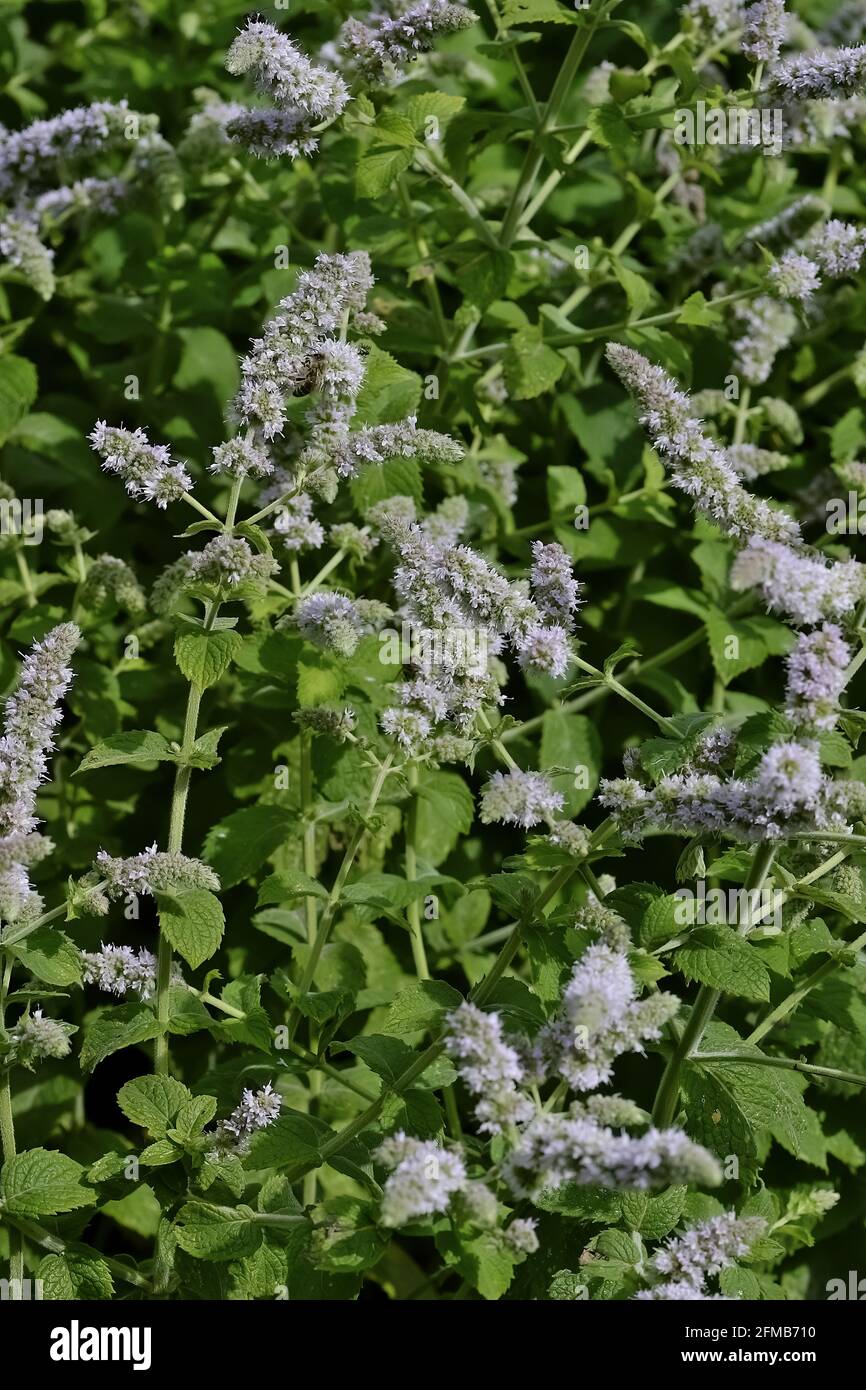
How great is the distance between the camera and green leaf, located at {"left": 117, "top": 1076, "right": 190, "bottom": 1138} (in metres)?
2.84

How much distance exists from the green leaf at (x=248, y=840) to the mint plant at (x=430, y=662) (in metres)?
0.01

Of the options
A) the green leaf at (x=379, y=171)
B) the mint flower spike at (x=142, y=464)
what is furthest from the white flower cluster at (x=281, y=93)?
the mint flower spike at (x=142, y=464)

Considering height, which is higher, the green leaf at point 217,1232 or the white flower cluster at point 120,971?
the white flower cluster at point 120,971

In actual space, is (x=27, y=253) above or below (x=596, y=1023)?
above

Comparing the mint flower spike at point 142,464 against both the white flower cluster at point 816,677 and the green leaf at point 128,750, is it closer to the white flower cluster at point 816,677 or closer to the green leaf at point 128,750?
the green leaf at point 128,750

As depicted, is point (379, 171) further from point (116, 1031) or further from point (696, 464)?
point (116, 1031)

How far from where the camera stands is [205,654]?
9.30 feet

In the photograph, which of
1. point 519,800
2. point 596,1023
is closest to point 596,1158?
point 596,1023

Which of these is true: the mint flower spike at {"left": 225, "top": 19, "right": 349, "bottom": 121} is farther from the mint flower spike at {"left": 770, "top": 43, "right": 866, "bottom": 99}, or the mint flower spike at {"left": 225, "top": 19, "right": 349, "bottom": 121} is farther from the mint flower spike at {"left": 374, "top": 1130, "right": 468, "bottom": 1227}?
the mint flower spike at {"left": 374, "top": 1130, "right": 468, "bottom": 1227}

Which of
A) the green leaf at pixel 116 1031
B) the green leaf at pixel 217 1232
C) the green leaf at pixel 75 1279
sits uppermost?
the green leaf at pixel 116 1031

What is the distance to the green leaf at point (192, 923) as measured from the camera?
279cm

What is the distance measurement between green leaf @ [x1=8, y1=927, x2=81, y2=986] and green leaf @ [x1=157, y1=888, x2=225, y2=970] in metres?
0.19

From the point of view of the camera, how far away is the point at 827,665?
2.36 meters

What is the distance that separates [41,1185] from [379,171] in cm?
231
